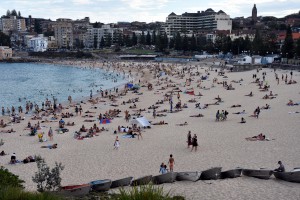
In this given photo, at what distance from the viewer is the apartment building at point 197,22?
386ft

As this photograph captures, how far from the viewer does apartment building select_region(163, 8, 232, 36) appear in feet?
386

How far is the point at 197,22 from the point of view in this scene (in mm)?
126750

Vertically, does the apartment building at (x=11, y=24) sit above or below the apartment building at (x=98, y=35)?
above

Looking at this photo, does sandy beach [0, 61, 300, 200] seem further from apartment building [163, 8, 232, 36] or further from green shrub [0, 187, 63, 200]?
apartment building [163, 8, 232, 36]

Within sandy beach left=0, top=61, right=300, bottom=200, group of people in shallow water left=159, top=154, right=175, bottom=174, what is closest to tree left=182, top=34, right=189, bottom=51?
sandy beach left=0, top=61, right=300, bottom=200

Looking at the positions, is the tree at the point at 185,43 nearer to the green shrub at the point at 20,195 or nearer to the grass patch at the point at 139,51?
the grass patch at the point at 139,51

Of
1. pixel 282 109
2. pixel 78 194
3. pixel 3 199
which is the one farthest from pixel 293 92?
pixel 3 199

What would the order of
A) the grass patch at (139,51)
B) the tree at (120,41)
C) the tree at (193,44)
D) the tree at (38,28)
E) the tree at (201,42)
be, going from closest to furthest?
the tree at (193,44) < the tree at (201,42) < the grass patch at (139,51) < the tree at (120,41) < the tree at (38,28)

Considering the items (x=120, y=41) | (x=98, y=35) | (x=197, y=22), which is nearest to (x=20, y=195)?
(x=120, y=41)

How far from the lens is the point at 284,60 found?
48.9 meters

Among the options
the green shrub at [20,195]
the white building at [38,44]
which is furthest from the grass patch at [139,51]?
the green shrub at [20,195]

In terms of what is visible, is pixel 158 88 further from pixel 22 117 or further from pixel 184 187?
pixel 184 187

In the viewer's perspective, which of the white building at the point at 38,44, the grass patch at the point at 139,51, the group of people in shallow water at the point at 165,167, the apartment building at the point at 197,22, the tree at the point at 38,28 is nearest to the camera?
the group of people in shallow water at the point at 165,167

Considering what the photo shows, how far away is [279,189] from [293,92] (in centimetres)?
1978
